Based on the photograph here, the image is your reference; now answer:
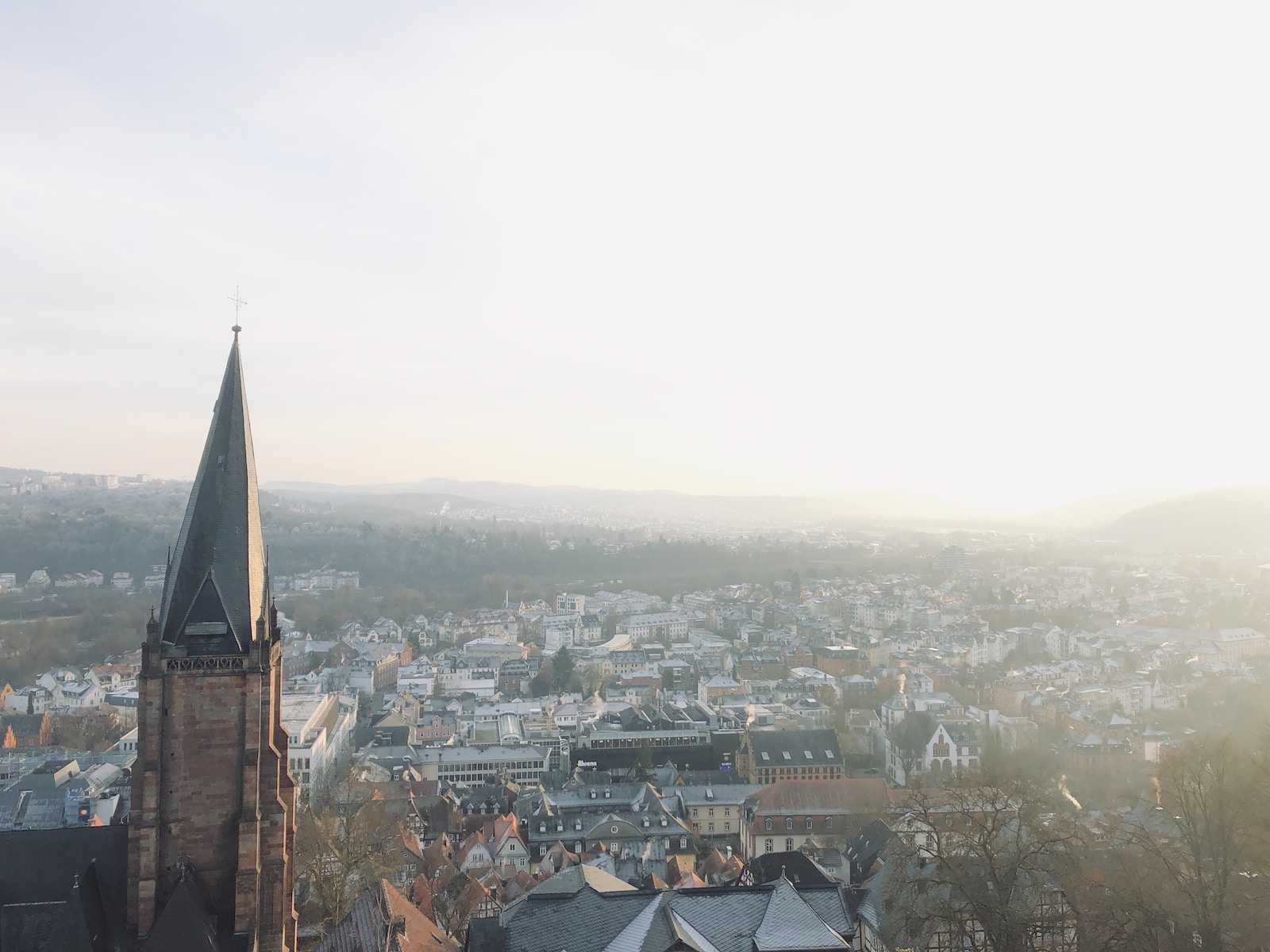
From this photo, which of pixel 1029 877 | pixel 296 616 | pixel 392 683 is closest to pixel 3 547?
pixel 296 616

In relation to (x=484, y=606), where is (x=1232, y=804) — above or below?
above

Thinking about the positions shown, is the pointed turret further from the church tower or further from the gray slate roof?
the gray slate roof

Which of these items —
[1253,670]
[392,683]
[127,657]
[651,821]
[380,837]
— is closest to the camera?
[380,837]

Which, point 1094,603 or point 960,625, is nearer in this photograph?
point 960,625

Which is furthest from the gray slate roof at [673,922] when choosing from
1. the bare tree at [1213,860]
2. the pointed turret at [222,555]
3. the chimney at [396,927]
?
the pointed turret at [222,555]

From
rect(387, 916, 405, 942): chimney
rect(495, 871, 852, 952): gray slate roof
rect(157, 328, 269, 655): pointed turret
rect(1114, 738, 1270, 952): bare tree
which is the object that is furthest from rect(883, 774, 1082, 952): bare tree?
rect(157, 328, 269, 655): pointed turret

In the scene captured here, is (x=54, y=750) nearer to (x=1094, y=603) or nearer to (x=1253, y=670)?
(x=1253, y=670)
